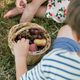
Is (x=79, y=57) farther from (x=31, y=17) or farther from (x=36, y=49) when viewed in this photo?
(x=31, y=17)

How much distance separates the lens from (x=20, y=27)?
235cm

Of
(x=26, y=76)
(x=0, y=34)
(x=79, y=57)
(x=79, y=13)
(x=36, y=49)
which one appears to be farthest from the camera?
(x=0, y=34)

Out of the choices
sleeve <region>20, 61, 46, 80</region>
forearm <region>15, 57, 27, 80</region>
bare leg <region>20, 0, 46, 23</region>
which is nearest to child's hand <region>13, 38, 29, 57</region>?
forearm <region>15, 57, 27, 80</region>

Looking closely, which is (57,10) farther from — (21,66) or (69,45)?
(69,45)

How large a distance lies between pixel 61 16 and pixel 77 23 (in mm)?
1091

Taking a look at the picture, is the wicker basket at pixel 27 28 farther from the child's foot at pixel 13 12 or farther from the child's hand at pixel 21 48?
the child's foot at pixel 13 12

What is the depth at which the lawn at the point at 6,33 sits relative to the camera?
2328mm

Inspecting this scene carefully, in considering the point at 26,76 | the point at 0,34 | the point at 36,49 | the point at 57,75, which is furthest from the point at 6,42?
the point at 57,75

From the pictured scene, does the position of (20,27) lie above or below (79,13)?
above

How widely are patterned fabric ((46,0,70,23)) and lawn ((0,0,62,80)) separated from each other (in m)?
0.05

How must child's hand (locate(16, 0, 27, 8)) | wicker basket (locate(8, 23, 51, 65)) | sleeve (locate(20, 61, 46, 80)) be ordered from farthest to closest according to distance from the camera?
child's hand (locate(16, 0, 27, 8))
wicker basket (locate(8, 23, 51, 65))
sleeve (locate(20, 61, 46, 80))

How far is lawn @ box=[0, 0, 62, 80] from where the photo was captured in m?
2.33

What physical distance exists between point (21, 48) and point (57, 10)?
553 millimetres

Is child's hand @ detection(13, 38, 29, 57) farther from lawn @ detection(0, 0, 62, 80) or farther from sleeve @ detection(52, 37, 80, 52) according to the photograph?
sleeve @ detection(52, 37, 80, 52)
